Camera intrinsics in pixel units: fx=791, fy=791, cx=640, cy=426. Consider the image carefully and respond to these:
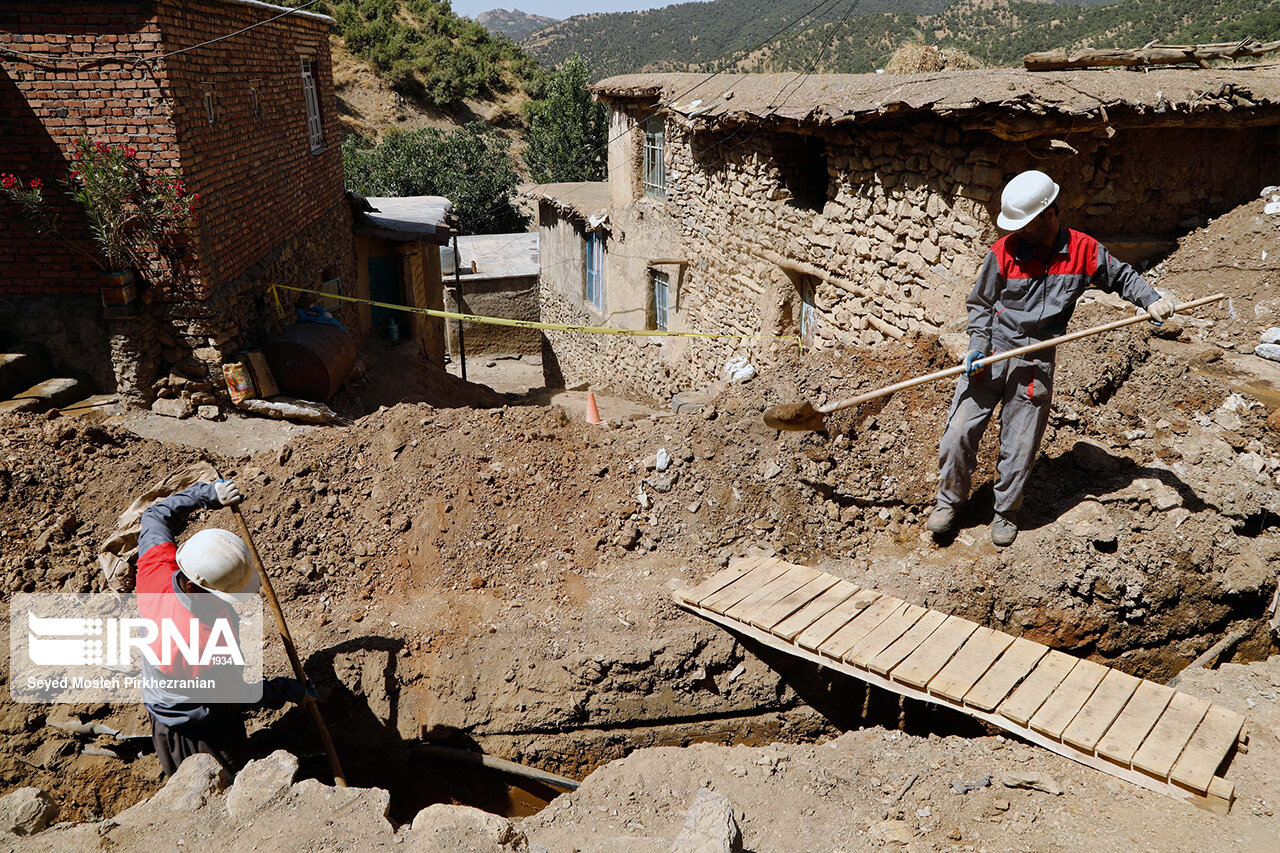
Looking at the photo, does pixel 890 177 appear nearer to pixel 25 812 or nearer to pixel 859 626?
pixel 859 626

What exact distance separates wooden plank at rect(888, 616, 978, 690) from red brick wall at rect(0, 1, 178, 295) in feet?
23.9

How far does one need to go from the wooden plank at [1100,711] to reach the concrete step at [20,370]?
8.64m

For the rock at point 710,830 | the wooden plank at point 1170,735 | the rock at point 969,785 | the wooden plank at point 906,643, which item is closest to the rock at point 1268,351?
the wooden plank at point 1170,735

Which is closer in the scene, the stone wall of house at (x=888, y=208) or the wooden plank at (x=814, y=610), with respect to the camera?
the wooden plank at (x=814, y=610)

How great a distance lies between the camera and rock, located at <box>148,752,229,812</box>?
3438 millimetres

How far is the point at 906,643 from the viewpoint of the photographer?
4219 mm

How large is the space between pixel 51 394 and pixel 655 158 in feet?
27.1

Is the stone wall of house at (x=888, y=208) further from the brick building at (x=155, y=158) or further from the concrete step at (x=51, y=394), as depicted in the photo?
the concrete step at (x=51, y=394)

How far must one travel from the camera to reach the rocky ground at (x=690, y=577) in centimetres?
379

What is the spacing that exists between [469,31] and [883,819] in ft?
138

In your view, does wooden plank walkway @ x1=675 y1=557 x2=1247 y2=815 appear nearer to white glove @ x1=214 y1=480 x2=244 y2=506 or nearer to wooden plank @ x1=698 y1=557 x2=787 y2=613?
wooden plank @ x1=698 y1=557 x2=787 y2=613

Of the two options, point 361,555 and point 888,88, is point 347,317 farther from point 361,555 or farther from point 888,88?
point 888,88

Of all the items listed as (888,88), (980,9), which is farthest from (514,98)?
(888,88)

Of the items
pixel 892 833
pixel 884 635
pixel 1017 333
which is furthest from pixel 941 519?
pixel 892 833
